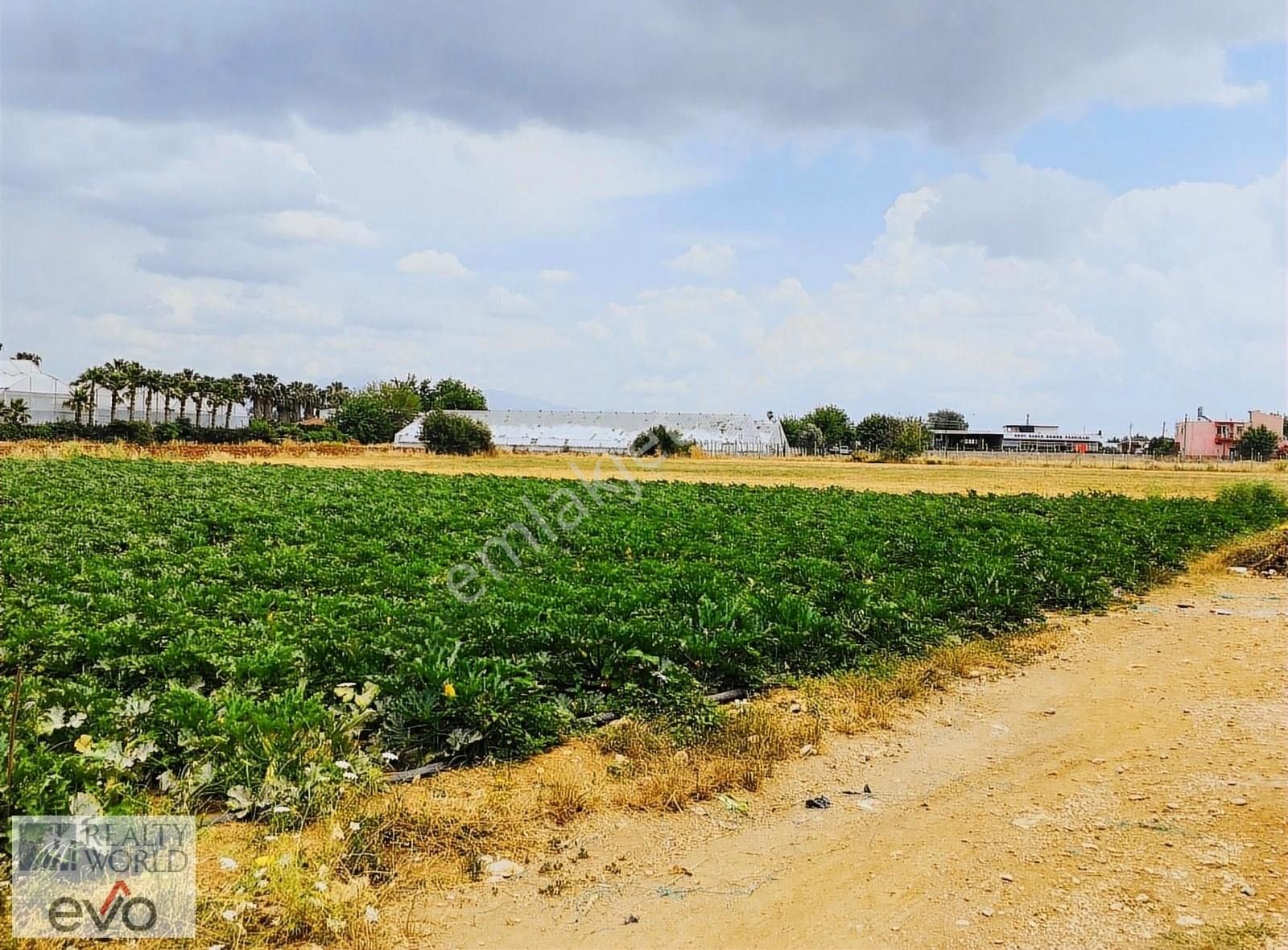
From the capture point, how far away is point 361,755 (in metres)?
6.17

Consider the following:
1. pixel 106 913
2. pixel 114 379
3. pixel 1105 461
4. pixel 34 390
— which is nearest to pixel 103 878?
pixel 106 913

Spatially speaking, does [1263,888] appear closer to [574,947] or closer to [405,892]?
[574,947]

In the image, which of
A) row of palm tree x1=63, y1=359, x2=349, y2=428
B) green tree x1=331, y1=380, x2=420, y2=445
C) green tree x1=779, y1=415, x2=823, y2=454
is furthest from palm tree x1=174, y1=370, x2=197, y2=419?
green tree x1=779, y1=415, x2=823, y2=454

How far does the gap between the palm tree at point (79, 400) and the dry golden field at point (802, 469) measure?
2491cm

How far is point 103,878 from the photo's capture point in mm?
4707

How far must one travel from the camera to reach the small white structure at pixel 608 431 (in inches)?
3381

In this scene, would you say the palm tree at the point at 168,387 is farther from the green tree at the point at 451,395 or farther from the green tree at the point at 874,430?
the green tree at the point at 874,430

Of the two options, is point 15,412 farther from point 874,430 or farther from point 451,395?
point 874,430

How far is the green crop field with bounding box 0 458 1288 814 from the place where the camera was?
5.95 meters

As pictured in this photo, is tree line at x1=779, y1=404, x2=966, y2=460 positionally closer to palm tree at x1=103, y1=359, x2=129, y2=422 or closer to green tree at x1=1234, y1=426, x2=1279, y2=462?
green tree at x1=1234, y1=426, x2=1279, y2=462

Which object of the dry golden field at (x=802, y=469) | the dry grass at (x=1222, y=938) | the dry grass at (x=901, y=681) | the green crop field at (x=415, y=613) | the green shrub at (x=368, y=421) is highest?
the green shrub at (x=368, y=421)

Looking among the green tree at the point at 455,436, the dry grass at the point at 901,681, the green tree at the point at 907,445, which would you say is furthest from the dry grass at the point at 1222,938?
the green tree at the point at 907,445

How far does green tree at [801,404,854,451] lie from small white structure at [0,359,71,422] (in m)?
88.9

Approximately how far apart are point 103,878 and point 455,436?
73.1m
